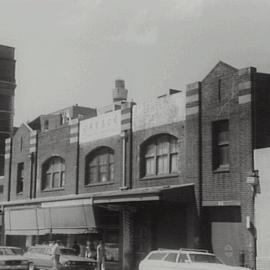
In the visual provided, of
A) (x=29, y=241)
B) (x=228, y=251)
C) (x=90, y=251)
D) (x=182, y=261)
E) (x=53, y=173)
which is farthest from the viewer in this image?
(x=29, y=241)

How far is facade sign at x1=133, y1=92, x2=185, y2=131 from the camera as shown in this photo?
88.2ft

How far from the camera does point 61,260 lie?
2470 cm

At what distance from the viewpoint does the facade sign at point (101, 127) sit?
30.9 meters

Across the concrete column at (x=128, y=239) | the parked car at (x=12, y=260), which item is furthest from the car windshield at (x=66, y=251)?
the concrete column at (x=128, y=239)

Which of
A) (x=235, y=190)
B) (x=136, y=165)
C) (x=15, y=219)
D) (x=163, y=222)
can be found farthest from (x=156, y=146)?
(x=15, y=219)

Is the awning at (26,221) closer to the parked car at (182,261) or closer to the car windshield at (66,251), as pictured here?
the car windshield at (66,251)

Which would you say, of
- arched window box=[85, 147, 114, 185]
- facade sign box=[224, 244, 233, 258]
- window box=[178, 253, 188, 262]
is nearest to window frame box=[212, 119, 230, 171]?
facade sign box=[224, 244, 233, 258]

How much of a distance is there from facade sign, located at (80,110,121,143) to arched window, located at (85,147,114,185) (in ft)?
2.75

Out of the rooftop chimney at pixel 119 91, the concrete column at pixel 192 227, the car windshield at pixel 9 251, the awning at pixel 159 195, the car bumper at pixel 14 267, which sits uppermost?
the rooftop chimney at pixel 119 91

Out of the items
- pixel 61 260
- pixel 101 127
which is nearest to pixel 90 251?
pixel 61 260

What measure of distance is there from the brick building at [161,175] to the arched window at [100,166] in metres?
0.05

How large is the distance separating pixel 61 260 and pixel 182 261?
6615 mm

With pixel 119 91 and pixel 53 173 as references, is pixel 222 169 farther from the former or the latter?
pixel 119 91

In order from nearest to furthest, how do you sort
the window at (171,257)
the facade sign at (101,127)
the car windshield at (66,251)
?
1. the window at (171,257)
2. the car windshield at (66,251)
3. the facade sign at (101,127)
